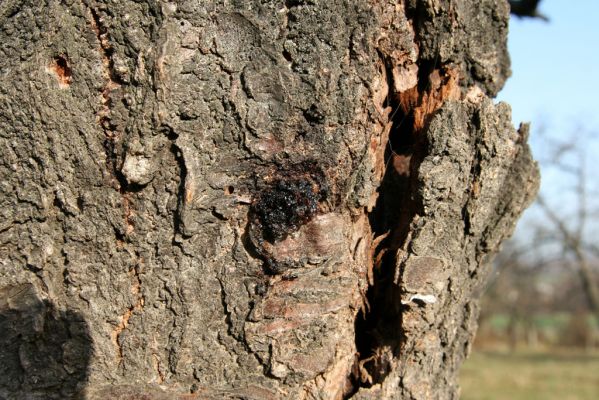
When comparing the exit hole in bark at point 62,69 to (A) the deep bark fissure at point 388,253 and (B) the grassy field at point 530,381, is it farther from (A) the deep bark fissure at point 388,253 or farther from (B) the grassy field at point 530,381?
(B) the grassy field at point 530,381

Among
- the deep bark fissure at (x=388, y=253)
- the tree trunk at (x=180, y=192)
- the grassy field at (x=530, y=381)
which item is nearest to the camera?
the tree trunk at (x=180, y=192)

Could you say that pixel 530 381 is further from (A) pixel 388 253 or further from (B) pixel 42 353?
(B) pixel 42 353

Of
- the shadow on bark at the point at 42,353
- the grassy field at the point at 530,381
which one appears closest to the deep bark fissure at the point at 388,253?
the shadow on bark at the point at 42,353

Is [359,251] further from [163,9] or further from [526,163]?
[163,9]

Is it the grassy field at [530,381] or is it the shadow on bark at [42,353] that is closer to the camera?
the shadow on bark at [42,353]

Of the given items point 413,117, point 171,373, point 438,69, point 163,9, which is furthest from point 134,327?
point 438,69

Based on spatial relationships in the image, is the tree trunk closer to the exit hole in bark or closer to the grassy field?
the exit hole in bark
